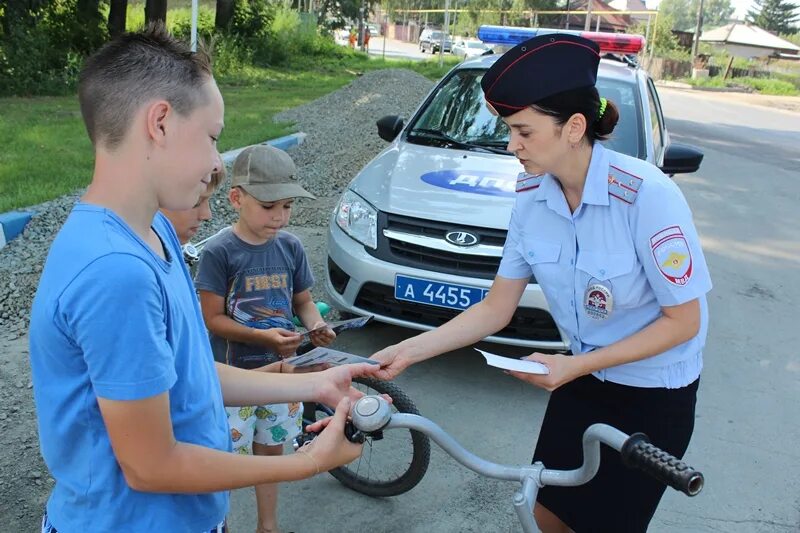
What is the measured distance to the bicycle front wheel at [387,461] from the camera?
3.06 meters

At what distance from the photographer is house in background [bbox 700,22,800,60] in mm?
49781

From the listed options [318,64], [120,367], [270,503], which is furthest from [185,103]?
[318,64]

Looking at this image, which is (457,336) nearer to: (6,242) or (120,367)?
(120,367)

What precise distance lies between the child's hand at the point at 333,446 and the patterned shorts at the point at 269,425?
3.49ft

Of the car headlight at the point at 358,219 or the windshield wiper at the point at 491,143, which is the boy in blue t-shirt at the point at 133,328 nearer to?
the car headlight at the point at 358,219

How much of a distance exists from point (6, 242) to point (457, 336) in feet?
14.3

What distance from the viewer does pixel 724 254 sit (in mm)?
7039

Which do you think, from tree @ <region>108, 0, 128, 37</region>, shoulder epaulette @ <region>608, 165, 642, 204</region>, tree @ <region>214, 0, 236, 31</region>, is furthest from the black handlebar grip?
tree @ <region>214, 0, 236, 31</region>

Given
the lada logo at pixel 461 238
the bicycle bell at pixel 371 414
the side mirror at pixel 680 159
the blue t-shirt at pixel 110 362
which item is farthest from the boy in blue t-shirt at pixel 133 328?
the side mirror at pixel 680 159

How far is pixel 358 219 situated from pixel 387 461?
1.59 metres

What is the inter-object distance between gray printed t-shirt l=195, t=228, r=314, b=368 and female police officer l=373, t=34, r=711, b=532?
696 millimetres

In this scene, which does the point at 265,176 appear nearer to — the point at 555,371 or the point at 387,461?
the point at 555,371

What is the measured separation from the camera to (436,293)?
397cm

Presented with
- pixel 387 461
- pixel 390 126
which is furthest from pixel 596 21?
pixel 387 461
